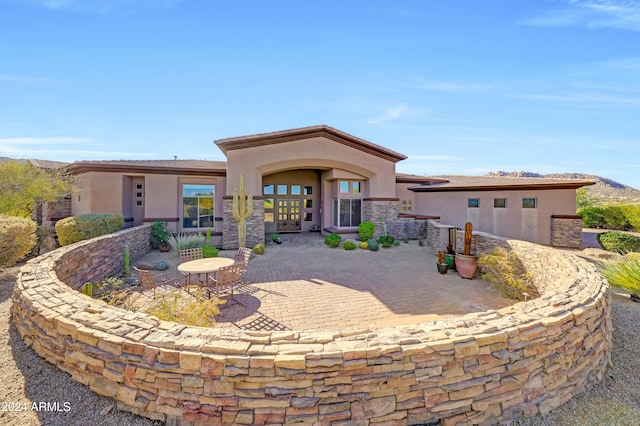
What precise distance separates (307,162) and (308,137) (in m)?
1.37

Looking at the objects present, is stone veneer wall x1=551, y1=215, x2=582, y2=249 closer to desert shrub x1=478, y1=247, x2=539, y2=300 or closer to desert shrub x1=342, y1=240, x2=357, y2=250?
desert shrub x1=478, y1=247, x2=539, y2=300

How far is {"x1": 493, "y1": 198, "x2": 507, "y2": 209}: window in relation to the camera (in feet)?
51.3

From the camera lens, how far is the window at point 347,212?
1655 centimetres

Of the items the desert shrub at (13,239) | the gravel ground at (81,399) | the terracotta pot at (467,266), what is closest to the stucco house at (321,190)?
the desert shrub at (13,239)

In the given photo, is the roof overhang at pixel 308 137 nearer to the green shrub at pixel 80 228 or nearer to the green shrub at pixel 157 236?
the green shrub at pixel 157 236

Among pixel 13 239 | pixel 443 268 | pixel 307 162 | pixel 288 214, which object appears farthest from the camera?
pixel 288 214

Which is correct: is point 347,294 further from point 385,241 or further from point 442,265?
point 385,241

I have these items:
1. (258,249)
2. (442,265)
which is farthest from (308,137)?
(442,265)

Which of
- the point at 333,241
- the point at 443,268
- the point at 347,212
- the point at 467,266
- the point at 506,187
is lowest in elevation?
the point at 443,268

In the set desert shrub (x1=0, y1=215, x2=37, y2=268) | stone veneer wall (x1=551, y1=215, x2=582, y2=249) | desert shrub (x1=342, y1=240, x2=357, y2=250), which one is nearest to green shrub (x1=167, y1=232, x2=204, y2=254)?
desert shrub (x1=0, y1=215, x2=37, y2=268)

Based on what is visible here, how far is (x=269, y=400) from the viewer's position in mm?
2713

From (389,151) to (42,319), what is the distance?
15639 mm

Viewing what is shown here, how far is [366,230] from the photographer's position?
15453mm

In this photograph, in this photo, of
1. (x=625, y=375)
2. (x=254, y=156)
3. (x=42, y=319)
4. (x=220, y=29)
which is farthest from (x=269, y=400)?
(x=254, y=156)
